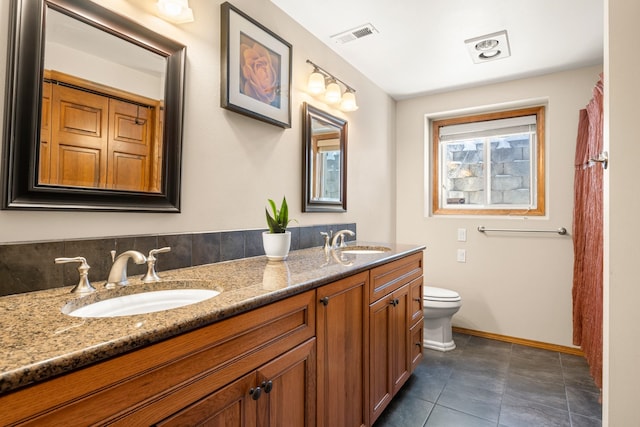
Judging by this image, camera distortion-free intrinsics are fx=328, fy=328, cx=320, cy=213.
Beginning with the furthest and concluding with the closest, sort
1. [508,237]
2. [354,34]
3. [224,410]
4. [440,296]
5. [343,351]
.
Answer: [508,237], [440,296], [354,34], [343,351], [224,410]

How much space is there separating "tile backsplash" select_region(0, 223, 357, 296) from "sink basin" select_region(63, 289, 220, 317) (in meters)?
0.17

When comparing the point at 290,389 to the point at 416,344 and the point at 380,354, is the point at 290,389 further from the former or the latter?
the point at 416,344

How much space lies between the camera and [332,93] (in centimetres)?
212

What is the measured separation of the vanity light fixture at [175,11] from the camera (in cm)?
121

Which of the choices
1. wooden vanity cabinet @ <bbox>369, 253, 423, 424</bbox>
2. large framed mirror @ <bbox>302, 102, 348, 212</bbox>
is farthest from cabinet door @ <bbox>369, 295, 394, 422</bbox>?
large framed mirror @ <bbox>302, 102, 348, 212</bbox>

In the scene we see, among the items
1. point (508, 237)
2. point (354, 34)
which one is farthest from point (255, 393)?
point (508, 237)

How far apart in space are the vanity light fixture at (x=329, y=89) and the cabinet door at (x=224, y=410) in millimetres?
1657

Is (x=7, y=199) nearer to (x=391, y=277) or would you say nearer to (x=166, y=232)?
(x=166, y=232)

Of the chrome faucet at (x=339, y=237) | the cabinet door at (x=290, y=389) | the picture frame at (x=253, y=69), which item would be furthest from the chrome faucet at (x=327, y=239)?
the cabinet door at (x=290, y=389)

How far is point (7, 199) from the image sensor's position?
2.93 ft

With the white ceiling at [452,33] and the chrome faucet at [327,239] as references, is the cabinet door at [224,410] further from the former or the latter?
the white ceiling at [452,33]

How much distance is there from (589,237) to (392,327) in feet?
4.89

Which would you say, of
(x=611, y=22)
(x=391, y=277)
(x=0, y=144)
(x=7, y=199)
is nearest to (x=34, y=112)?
(x=0, y=144)

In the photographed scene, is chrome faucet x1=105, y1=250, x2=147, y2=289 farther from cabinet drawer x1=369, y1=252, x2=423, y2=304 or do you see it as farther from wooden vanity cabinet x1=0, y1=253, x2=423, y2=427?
cabinet drawer x1=369, y1=252, x2=423, y2=304
